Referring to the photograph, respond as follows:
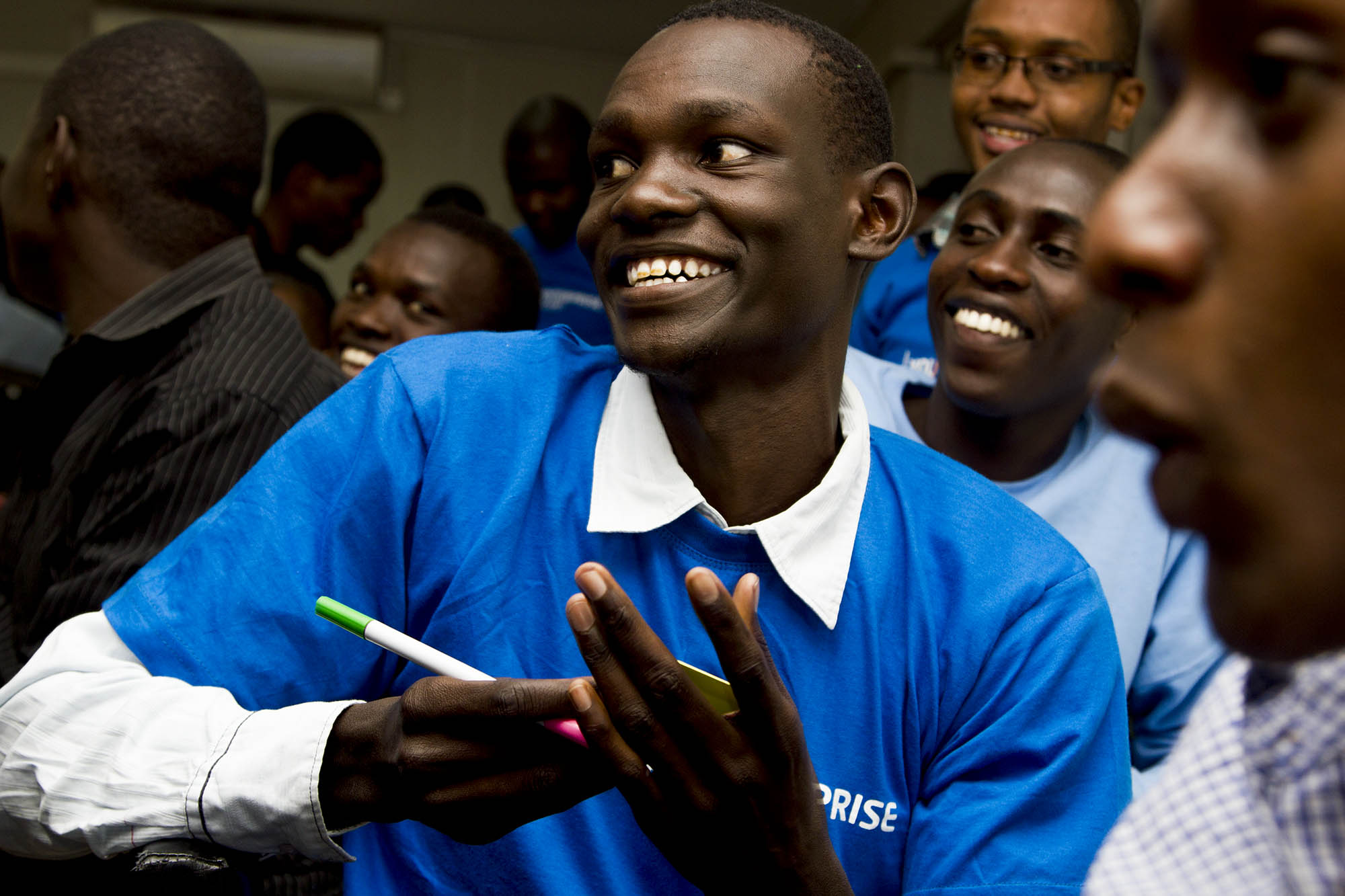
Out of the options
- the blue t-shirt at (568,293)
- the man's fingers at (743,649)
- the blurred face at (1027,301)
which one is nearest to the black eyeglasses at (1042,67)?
the blurred face at (1027,301)

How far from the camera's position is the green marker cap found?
1.05 meters

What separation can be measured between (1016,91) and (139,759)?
2.16m

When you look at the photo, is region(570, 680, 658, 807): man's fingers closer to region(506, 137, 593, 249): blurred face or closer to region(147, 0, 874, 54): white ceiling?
region(506, 137, 593, 249): blurred face

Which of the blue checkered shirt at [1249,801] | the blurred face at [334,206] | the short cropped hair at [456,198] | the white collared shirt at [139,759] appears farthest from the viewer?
the short cropped hair at [456,198]

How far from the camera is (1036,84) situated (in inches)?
103

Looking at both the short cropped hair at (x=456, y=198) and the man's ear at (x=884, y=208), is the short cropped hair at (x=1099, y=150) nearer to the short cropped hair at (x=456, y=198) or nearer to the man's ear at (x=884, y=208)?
the man's ear at (x=884, y=208)

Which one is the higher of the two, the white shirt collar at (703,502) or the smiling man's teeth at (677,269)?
the smiling man's teeth at (677,269)

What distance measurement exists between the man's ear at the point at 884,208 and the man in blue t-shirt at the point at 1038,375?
49cm

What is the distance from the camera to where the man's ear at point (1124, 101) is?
2693 mm

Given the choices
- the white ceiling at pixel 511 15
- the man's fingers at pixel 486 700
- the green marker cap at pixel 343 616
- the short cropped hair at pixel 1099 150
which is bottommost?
the man's fingers at pixel 486 700

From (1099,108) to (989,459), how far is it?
3.55ft

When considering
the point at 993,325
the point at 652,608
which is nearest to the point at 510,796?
the point at 652,608

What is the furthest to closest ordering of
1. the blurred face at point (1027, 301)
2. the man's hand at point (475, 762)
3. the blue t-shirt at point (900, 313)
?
the blue t-shirt at point (900, 313) → the blurred face at point (1027, 301) → the man's hand at point (475, 762)

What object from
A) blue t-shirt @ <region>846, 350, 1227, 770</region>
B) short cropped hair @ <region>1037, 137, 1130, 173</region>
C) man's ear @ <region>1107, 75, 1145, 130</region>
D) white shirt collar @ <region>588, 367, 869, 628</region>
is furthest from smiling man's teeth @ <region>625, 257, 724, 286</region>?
man's ear @ <region>1107, 75, 1145, 130</region>
